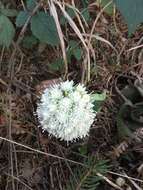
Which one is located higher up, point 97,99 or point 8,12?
point 8,12

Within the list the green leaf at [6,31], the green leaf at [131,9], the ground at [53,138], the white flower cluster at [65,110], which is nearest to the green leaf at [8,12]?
the green leaf at [6,31]

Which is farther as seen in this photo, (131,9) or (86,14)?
(86,14)

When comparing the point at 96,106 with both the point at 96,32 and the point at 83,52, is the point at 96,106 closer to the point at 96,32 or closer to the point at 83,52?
the point at 83,52

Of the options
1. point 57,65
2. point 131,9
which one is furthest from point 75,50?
point 131,9

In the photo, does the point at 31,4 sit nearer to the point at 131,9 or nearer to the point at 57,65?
the point at 57,65

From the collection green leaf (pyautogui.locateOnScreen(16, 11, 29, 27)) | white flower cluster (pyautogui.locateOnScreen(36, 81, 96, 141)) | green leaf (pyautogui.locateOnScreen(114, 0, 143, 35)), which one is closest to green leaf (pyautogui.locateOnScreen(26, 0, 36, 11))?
green leaf (pyautogui.locateOnScreen(16, 11, 29, 27))

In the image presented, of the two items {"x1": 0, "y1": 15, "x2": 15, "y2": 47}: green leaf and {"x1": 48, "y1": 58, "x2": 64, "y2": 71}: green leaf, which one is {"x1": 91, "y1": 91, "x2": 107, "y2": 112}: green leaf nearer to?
{"x1": 48, "y1": 58, "x2": 64, "y2": 71}: green leaf
